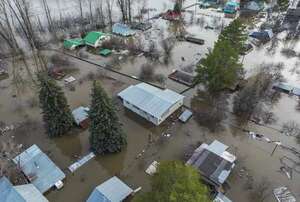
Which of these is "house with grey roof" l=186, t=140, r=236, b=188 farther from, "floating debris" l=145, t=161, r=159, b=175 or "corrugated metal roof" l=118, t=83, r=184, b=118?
"corrugated metal roof" l=118, t=83, r=184, b=118

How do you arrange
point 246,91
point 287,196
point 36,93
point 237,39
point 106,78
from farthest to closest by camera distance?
point 106,78
point 36,93
point 237,39
point 246,91
point 287,196

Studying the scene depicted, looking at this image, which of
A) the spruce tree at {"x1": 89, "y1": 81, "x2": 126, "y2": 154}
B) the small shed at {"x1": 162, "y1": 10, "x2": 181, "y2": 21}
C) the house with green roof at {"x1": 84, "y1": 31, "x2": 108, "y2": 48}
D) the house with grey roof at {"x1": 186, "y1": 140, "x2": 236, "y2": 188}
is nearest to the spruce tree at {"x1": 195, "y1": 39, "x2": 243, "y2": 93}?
the house with grey roof at {"x1": 186, "y1": 140, "x2": 236, "y2": 188}

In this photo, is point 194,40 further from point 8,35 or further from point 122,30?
point 8,35

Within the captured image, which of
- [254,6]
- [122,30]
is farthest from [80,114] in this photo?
[254,6]

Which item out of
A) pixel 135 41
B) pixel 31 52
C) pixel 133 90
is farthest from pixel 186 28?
pixel 31 52

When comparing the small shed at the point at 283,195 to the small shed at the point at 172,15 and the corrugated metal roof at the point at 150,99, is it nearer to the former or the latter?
the corrugated metal roof at the point at 150,99

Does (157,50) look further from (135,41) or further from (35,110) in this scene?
(35,110)

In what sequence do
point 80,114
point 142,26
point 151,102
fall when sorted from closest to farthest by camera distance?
point 151,102 → point 80,114 → point 142,26
